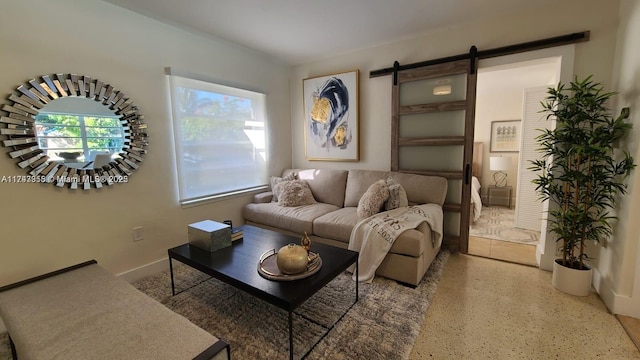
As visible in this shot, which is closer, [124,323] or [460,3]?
[124,323]

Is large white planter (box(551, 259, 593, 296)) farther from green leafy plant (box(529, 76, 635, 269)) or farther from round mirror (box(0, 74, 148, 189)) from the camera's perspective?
round mirror (box(0, 74, 148, 189))

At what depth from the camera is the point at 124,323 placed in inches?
50.6

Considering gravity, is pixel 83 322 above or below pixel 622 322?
above

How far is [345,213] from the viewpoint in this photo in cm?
289

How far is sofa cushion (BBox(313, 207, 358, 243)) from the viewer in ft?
8.41

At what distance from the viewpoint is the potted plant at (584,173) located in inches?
76.2

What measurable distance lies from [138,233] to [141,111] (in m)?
1.14

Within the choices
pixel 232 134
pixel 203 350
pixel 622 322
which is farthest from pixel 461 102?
pixel 203 350

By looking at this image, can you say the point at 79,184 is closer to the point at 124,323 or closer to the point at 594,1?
the point at 124,323

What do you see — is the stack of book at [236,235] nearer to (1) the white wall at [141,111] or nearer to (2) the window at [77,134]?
(1) the white wall at [141,111]

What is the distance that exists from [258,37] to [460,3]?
6.59ft

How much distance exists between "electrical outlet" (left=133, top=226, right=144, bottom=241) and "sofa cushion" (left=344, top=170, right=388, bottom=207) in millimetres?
2146

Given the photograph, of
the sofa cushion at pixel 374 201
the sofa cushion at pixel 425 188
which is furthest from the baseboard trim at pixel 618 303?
the sofa cushion at pixel 374 201

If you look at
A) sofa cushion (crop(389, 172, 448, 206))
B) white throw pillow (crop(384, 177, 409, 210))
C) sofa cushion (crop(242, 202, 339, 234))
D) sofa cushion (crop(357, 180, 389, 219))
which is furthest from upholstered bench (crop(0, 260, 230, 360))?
sofa cushion (crop(389, 172, 448, 206))
